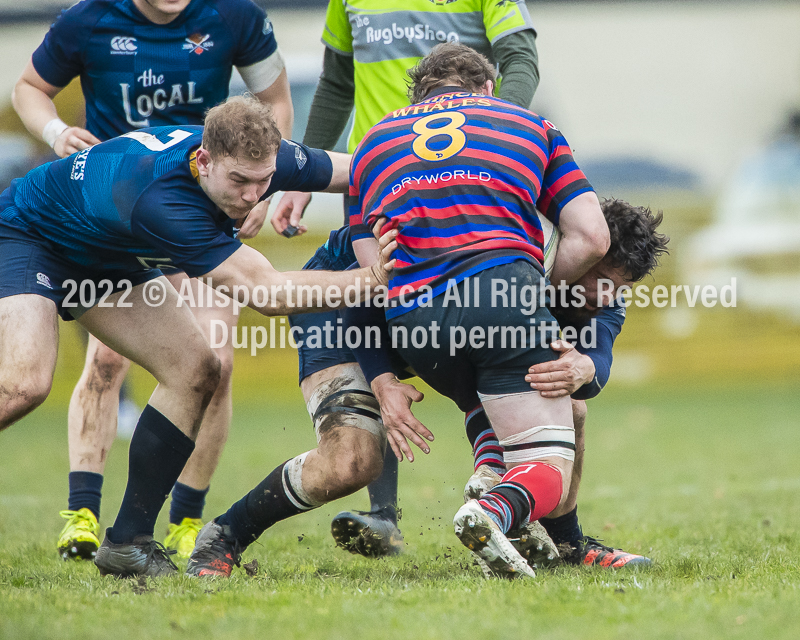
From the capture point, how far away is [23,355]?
321 cm

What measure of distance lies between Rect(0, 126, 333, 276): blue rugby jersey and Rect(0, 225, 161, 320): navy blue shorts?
0.12ft

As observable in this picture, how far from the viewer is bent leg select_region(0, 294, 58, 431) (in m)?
3.20

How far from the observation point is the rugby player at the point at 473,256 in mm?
3061

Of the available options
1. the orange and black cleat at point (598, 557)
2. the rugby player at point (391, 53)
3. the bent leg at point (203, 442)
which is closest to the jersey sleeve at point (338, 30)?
the rugby player at point (391, 53)

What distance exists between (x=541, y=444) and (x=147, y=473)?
4.79ft

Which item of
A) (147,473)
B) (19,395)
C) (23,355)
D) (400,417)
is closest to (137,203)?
(23,355)

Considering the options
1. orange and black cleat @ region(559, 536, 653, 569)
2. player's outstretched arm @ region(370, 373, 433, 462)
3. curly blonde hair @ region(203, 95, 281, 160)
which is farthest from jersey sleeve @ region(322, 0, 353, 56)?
orange and black cleat @ region(559, 536, 653, 569)

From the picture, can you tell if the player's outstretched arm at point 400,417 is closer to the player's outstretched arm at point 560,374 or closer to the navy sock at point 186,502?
the player's outstretched arm at point 560,374

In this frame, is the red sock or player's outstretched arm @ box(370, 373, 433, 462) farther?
player's outstretched arm @ box(370, 373, 433, 462)

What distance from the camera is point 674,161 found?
52.9 ft

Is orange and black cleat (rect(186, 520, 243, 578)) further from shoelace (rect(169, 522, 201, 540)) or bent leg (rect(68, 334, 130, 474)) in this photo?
bent leg (rect(68, 334, 130, 474))

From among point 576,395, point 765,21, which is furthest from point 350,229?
point 765,21

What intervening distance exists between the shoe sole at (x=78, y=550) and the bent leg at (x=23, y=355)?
921 mm

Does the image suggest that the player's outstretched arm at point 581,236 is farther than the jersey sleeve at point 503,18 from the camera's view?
No
